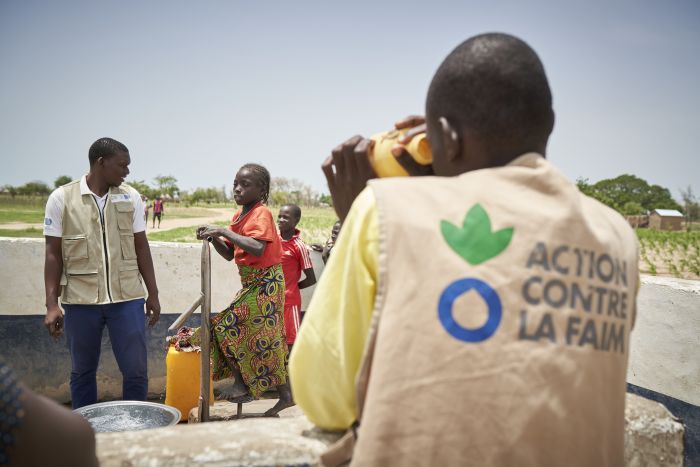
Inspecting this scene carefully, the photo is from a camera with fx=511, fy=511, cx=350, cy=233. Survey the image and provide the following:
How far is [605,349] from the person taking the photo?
1.06 metres

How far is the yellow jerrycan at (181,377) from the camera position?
14.9 feet

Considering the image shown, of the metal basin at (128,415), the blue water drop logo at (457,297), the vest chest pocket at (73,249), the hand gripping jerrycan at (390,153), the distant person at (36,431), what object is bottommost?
the metal basin at (128,415)

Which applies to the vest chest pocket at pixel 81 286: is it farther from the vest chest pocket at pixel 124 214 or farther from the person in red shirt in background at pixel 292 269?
the person in red shirt in background at pixel 292 269

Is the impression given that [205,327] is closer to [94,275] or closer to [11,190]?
[94,275]

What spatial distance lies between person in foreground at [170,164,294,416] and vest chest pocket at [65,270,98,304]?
0.96 m

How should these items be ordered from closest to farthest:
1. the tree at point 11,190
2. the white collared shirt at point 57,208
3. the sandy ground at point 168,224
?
the white collared shirt at point 57,208 → the sandy ground at point 168,224 → the tree at point 11,190

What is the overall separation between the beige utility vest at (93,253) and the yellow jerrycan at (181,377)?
887 mm

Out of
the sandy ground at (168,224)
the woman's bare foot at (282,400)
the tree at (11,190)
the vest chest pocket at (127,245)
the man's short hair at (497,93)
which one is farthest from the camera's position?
the tree at (11,190)

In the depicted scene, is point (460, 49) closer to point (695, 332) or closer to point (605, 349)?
point (605, 349)

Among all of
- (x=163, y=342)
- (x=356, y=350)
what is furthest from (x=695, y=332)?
(x=163, y=342)

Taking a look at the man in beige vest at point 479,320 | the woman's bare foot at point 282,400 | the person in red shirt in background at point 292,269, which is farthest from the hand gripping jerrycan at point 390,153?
the person in red shirt in background at point 292,269

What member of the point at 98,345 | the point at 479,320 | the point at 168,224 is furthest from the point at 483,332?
the point at 168,224

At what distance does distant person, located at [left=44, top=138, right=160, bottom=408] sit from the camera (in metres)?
3.76

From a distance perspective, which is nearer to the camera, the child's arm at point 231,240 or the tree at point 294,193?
the child's arm at point 231,240
